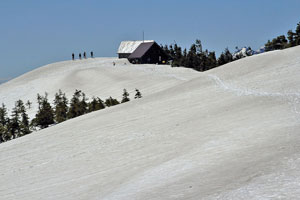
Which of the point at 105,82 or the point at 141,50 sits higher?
the point at 141,50

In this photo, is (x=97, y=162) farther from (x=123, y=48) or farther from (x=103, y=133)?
(x=123, y=48)

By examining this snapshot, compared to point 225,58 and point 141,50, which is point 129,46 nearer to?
point 141,50

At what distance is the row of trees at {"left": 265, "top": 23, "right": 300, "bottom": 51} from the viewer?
67.4m

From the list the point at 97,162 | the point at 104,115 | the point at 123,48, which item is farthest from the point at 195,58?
the point at 97,162

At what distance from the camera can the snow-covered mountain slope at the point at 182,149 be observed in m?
10.8

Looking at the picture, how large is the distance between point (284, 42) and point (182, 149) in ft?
205

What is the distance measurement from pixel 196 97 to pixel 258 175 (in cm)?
1771

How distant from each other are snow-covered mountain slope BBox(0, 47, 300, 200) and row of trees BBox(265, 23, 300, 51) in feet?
124

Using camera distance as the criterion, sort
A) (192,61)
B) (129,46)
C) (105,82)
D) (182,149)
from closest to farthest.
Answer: (182,149)
(105,82)
(192,61)
(129,46)

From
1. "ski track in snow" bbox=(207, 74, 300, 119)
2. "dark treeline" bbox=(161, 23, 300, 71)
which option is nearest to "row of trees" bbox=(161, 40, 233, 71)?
"dark treeline" bbox=(161, 23, 300, 71)

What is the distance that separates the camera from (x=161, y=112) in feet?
84.0

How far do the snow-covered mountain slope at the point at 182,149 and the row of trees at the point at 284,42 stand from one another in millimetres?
37834

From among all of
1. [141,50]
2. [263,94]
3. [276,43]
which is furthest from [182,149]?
[141,50]

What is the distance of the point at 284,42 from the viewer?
240 feet
